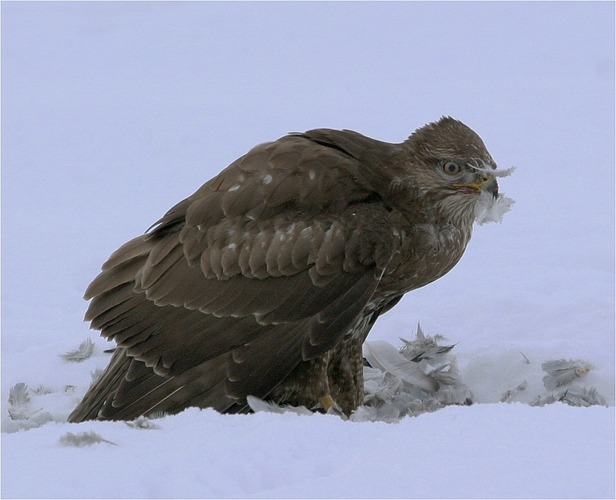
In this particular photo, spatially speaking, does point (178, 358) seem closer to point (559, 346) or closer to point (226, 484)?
point (226, 484)

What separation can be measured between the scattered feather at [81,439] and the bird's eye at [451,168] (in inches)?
98.4

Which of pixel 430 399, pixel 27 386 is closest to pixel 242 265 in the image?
pixel 430 399

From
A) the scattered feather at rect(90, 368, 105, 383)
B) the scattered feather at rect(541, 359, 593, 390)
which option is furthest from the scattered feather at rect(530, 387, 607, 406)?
the scattered feather at rect(90, 368, 105, 383)

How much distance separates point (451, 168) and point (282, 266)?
1058 millimetres

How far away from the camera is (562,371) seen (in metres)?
7.02

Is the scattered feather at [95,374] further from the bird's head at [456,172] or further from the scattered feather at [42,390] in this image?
the bird's head at [456,172]

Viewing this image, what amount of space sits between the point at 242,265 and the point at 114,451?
173 centimetres

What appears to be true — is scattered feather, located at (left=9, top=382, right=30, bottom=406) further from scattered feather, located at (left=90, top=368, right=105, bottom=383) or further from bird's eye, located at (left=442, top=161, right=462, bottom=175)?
bird's eye, located at (left=442, top=161, right=462, bottom=175)

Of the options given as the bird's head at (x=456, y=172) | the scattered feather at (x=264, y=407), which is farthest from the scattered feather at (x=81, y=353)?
the bird's head at (x=456, y=172)

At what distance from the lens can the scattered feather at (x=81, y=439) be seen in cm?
494

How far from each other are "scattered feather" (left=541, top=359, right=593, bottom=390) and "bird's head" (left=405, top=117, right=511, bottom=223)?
111cm

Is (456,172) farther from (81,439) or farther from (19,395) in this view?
(19,395)

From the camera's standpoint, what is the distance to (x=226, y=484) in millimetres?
4551

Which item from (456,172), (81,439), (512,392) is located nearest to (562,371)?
(512,392)
